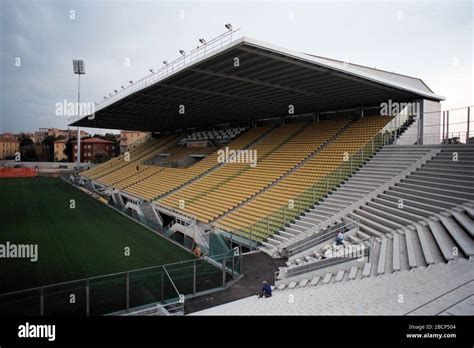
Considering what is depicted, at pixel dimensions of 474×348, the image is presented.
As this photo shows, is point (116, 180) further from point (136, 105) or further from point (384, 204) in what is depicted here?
point (384, 204)

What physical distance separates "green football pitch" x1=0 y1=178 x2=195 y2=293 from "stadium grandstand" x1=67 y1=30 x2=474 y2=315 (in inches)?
56.0

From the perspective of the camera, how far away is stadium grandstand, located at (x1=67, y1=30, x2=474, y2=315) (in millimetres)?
6539

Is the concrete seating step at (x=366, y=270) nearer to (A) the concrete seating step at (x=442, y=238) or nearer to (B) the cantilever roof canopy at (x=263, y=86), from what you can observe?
(A) the concrete seating step at (x=442, y=238)

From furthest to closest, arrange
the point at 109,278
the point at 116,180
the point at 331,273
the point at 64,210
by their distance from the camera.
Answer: the point at 116,180
the point at 64,210
the point at 331,273
the point at 109,278

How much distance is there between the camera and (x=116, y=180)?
30.7 m

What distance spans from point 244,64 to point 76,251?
9409 mm

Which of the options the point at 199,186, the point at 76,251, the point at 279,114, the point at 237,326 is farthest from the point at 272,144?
the point at 237,326

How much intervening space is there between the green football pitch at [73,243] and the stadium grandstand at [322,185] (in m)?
1.42

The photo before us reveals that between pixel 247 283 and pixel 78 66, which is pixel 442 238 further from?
pixel 78 66

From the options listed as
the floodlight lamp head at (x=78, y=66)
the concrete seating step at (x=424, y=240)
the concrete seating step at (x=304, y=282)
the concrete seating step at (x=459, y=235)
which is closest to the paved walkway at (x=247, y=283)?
the concrete seating step at (x=304, y=282)

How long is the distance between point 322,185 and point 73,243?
10544mm

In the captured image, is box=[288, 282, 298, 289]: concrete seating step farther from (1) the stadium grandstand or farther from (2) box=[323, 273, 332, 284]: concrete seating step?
(2) box=[323, 273, 332, 284]: concrete seating step

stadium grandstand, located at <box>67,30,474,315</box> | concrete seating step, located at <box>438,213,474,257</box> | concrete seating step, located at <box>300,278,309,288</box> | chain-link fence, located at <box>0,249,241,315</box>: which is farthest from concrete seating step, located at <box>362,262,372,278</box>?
chain-link fence, located at <box>0,249,241,315</box>

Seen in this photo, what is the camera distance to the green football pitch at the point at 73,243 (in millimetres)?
9484
